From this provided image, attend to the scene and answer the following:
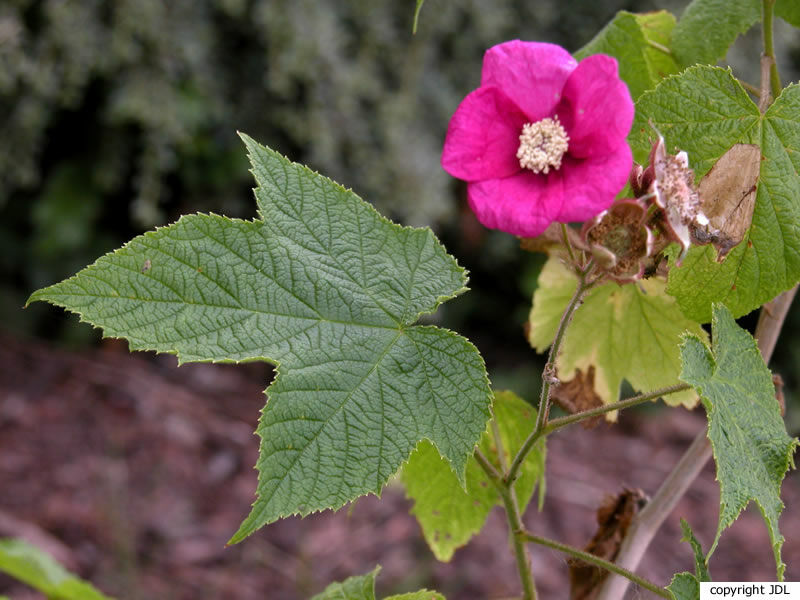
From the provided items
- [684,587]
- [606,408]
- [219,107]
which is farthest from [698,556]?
[219,107]

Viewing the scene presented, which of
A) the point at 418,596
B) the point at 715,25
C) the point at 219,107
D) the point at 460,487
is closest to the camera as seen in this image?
the point at 418,596

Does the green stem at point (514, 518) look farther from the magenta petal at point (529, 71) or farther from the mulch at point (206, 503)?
the mulch at point (206, 503)

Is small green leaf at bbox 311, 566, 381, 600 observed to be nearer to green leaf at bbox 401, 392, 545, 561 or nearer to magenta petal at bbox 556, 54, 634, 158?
green leaf at bbox 401, 392, 545, 561

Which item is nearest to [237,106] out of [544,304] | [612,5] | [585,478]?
[612,5]

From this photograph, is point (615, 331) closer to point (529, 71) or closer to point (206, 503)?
point (529, 71)

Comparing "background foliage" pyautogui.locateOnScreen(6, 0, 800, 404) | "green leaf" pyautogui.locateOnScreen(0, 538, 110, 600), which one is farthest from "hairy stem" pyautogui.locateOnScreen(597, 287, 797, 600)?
"background foliage" pyautogui.locateOnScreen(6, 0, 800, 404)

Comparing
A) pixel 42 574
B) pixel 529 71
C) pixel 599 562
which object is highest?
pixel 529 71

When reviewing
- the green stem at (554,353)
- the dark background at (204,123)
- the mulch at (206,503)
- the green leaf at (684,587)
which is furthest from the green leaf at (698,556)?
the dark background at (204,123)

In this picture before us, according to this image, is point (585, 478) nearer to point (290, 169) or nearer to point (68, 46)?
point (68, 46)
